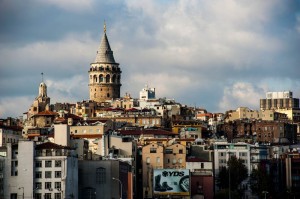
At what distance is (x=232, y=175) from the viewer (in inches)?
6457

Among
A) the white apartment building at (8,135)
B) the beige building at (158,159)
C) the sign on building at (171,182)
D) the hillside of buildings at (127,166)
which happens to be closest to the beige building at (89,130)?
the hillside of buildings at (127,166)

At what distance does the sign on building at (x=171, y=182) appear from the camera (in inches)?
5999

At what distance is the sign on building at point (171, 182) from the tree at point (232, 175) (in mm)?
11441

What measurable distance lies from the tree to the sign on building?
1144cm

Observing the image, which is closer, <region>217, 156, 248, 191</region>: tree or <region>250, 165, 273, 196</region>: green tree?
<region>250, 165, 273, 196</region>: green tree

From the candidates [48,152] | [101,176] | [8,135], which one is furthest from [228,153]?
[48,152]

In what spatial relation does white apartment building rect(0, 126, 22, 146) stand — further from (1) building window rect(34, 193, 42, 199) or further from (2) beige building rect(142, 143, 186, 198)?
(1) building window rect(34, 193, 42, 199)

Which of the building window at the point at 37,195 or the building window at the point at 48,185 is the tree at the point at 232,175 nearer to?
the building window at the point at 48,185

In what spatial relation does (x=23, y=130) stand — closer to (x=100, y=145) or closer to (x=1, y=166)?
(x=100, y=145)

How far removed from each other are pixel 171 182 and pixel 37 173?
91.0 feet

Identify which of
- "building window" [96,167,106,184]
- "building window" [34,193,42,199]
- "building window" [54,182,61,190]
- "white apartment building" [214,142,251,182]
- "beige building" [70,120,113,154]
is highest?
"beige building" [70,120,113,154]

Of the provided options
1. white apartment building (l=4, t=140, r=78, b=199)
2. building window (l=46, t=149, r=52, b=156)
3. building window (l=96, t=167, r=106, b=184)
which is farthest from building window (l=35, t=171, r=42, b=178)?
building window (l=96, t=167, r=106, b=184)

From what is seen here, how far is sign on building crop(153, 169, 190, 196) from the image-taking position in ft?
500

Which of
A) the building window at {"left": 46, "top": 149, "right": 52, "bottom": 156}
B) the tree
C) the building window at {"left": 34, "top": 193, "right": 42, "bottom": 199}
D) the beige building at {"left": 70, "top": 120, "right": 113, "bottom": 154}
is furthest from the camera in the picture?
the beige building at {"left": 70, "top": 120, "right": 113, "bottom": 154}
